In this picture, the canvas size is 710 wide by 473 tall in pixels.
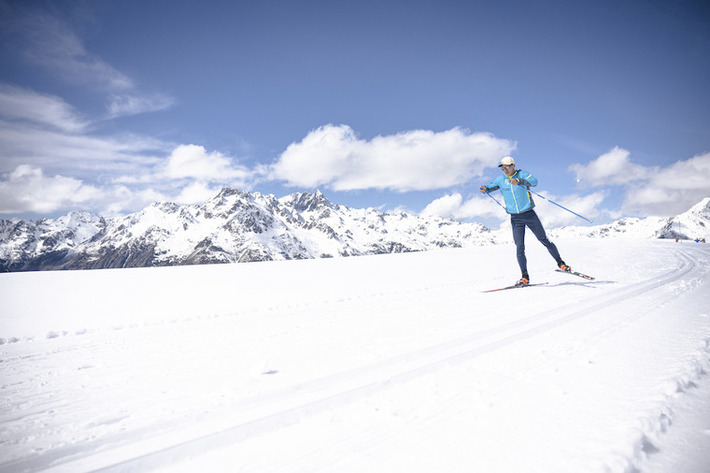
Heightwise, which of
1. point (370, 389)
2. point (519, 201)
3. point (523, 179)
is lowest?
point (370, 389)

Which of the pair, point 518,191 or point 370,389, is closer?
point 370,389

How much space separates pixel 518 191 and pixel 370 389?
7.43 metres

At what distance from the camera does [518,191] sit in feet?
26.7

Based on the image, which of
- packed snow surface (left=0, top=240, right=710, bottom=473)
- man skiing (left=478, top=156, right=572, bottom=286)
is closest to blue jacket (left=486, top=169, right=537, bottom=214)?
man skiing (left=478, top=156, right=572, bottom=286)

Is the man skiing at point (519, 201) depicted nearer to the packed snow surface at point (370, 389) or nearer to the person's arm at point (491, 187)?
the person's arm at point (491, 187)

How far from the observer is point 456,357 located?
118 inches

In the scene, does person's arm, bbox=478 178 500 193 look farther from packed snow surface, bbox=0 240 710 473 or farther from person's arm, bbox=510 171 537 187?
packed snow surface, bbox=0 240 710 473

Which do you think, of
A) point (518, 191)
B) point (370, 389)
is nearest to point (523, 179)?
point (518, 191)

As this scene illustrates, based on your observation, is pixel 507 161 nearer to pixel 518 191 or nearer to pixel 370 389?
pixel 518 191

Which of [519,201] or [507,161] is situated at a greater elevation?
[507,161]

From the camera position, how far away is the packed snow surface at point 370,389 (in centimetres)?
170

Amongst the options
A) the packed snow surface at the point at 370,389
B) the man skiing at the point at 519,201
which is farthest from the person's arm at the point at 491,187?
the packed snow surface at the point at 370,389

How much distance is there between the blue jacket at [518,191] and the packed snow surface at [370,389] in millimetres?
3242

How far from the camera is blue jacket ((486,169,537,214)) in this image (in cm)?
796
